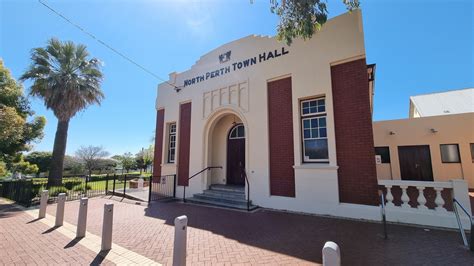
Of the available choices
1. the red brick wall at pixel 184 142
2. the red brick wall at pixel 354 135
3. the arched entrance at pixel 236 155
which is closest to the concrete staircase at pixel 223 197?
the arched entrance at pixel 236 155

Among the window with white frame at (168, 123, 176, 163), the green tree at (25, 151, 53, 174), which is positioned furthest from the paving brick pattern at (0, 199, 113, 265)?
the green tree at (25, 151, 53, 174)

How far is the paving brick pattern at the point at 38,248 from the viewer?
4.18m

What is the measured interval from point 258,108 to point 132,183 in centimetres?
1180

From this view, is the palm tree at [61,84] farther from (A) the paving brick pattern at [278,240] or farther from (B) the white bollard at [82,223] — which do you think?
(B) the white bollard at [82,223]

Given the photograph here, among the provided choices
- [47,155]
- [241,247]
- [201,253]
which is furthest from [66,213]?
[47,155]

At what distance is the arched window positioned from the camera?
36.6 ft

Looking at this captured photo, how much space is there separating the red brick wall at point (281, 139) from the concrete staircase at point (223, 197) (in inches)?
54.7

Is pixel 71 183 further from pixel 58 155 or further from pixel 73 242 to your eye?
pixel 73 242

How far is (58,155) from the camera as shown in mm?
13312

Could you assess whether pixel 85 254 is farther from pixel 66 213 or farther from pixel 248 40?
pixel 248 40

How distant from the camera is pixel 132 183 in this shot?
15.6 meters

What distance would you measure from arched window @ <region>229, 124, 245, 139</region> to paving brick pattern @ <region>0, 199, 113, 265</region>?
25.4ft

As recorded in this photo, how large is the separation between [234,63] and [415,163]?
13.5 metres

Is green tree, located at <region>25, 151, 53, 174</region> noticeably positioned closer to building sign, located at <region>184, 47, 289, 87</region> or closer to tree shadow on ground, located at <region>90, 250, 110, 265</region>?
building sign, located at <region>184, 47, 289, 87</region>
